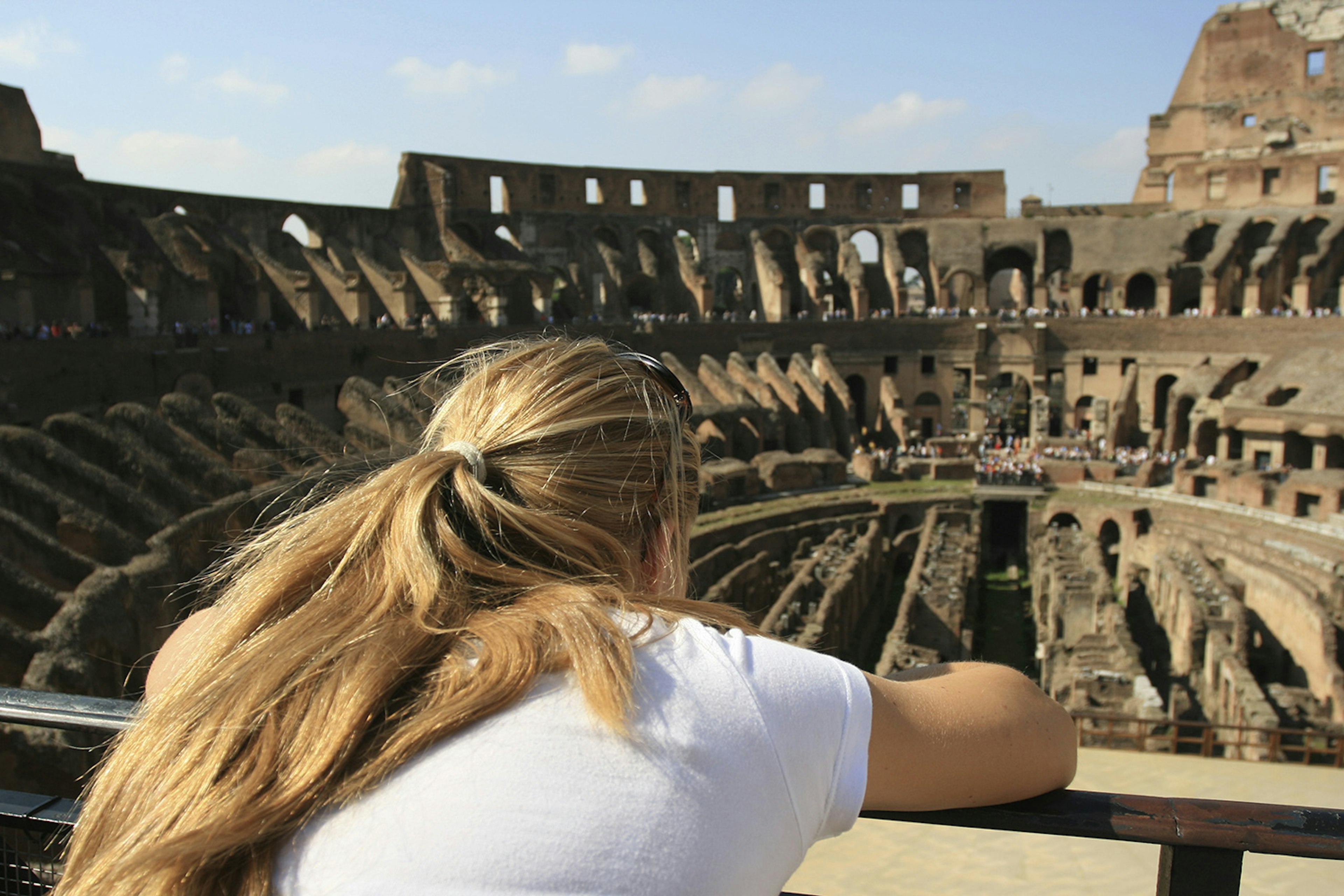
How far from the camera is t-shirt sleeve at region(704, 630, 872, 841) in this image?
1.24 m

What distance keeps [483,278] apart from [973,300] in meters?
17.8

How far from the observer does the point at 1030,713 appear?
5.09 ft

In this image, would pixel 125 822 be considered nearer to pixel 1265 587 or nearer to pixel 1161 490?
pixel 1265 587

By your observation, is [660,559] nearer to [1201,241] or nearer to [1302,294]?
[1302,294]

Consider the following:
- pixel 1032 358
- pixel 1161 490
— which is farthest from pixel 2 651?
pixel 1032 358

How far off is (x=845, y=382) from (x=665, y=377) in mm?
32038

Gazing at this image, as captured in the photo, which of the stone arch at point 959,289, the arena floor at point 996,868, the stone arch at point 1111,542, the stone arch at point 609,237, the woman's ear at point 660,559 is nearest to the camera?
the woman's ear at point 660,559

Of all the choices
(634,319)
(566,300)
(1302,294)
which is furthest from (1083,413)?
(566,300)

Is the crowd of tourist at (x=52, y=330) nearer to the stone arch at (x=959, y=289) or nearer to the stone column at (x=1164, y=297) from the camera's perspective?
the stone arch at (x=959, y=289)

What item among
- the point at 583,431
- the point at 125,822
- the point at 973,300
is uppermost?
the point at 973,300

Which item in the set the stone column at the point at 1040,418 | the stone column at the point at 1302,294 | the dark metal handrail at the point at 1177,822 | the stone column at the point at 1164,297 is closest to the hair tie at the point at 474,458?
the dark metal handrail at the point at 1177,822

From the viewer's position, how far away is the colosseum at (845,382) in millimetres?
12359

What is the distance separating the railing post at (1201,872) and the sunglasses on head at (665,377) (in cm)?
105

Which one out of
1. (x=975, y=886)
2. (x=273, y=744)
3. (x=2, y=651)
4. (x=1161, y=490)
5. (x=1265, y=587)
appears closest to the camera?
(x=273, y=744)
